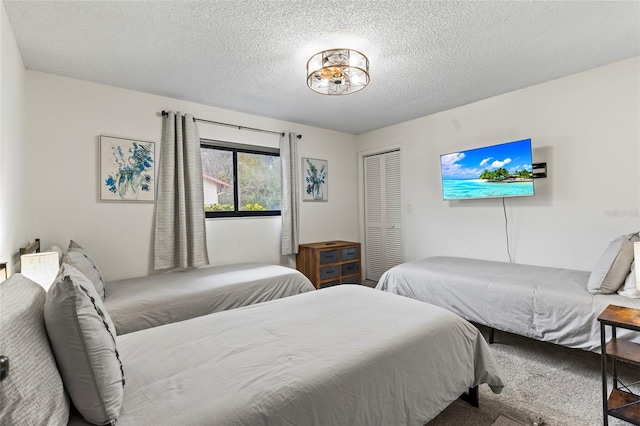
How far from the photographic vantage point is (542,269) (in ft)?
9.87

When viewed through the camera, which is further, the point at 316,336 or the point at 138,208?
the point at 138,208

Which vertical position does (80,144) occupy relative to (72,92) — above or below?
below

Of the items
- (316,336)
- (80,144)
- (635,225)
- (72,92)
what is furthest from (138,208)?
(635,225)

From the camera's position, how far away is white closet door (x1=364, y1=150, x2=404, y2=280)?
15.2 ft

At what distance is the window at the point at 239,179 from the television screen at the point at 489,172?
2.20 meters

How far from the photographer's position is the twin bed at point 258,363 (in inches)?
37.4

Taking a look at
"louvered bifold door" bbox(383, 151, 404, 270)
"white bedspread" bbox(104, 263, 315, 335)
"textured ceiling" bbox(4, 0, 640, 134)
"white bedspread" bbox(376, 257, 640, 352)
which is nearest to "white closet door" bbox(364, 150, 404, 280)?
"louvered bifold door" bbox(383, 151, 404, 270)

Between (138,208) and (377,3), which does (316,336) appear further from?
(138,208)

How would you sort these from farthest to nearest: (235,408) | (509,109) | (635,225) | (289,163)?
1. (289,163)
2. (509,109)
3. (635,225)
4. (235,408)

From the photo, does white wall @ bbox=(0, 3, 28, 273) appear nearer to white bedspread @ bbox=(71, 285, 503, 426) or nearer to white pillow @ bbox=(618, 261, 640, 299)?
white bedspread @ bbox=(71, 285, 503, 426)

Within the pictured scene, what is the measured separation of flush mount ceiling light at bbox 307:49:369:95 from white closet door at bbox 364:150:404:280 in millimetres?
2226

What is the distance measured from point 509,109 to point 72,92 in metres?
4.36

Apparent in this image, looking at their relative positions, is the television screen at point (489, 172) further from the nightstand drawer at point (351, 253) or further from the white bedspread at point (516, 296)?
the nightstand drawer at point (351, 253)

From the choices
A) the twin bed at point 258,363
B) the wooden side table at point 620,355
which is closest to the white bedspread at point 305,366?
the twin bed at point 258,363
